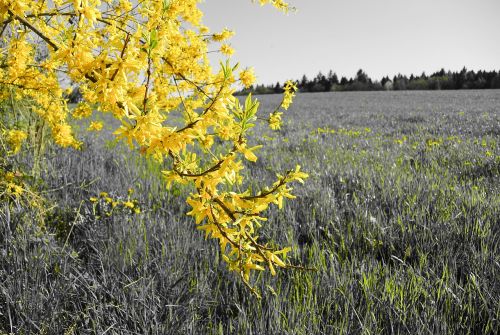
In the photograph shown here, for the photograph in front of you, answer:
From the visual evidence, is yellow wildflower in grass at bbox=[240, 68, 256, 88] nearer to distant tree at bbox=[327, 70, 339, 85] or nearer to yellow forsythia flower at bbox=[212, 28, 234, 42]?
yellow forsythia flower at bbox=[212, 28, 234, 42]

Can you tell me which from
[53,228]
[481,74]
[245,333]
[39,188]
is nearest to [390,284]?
[245,333]

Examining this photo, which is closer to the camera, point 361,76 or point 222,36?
point 222,36

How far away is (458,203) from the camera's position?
2.86 m

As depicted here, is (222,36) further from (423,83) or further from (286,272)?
(423,83)

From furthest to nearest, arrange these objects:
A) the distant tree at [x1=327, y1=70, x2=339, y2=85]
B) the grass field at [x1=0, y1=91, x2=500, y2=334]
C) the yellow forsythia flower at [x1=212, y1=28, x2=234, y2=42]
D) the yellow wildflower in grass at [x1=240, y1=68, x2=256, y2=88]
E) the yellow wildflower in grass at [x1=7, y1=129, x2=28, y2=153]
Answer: the distant tree at [x1=327, y1=70, x2=339, y2=85], the yellow wildflower in grass at [x1=7, y1=129, x2=28, y2=153], the yellow forsythia flower at [x1=212, y1=28, x2=234, y2=42], the yellow wildflower in grass at [x1=240, y1=68, x2=256, y2=88], the grass field at [x1=0, y1=91, x2=500, y2=334]

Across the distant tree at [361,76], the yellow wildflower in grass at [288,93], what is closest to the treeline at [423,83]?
the distant tree at [361,76]

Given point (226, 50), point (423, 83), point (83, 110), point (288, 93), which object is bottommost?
point (83, 110)

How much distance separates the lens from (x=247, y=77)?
8.25 feet

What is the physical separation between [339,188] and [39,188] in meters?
3.00

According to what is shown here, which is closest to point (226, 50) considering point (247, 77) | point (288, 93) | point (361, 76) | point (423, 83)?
point (247, 77)

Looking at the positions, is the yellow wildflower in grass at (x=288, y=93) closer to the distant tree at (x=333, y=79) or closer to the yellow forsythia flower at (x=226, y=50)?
the yellow forsythia flower at (x=226, y=50)

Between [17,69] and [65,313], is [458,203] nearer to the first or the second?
[65,313]

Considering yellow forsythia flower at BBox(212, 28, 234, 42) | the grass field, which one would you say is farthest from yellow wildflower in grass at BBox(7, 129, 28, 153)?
yellow forsythia flower at BBox(212, 28, 234, 42)

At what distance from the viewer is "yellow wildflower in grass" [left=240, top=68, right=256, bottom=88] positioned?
2502 mm
